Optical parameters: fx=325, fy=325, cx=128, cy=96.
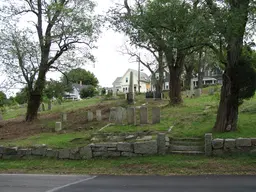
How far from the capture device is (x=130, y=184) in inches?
367

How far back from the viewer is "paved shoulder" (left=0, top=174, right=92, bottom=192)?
9123mm

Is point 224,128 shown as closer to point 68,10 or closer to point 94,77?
point 68,10

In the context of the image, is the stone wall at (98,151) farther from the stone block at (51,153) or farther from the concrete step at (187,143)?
the concrete step at (187,143)

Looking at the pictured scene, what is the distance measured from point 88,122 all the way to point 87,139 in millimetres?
4632

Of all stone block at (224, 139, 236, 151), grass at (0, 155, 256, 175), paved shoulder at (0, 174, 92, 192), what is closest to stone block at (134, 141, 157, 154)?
grass at (0, 155, 256, 175)

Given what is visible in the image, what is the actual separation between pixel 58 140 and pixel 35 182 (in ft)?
17.4

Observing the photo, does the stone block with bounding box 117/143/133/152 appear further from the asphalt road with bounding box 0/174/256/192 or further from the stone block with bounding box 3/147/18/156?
the stone block with bounding box 3/147/18/156

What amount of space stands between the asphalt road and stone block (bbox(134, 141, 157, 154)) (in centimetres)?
247

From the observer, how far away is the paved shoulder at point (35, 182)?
9123mm

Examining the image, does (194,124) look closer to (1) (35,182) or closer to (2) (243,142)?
(2) (243,142)

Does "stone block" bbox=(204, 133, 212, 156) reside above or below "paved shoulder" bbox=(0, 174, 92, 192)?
above

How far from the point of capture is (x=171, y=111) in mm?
20984

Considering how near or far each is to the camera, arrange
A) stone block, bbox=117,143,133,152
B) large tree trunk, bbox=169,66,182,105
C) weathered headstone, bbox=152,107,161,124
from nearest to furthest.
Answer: stone block, bbox=117,143,133,152 < weathered headstone, bbox=152,107,161,124 < large tree trunk, bbox=169,66,182,105

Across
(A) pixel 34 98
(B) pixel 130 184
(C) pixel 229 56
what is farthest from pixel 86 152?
(A) pixel 34 98
